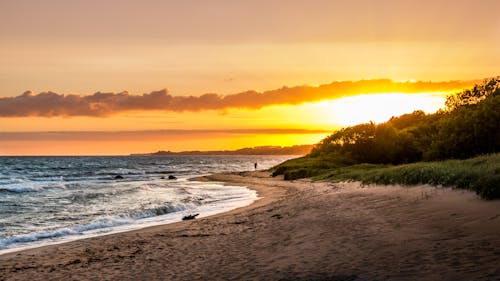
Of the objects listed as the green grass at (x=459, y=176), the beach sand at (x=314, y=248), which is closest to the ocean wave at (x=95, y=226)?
the beach sand at (x=314, y=248)

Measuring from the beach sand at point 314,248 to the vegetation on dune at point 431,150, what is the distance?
7.01ft

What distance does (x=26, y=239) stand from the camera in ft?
79.3

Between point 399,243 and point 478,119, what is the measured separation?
36434 mm

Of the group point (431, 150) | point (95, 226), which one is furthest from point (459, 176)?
point (431, 150)

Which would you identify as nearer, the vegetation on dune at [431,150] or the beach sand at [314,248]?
the beach sand at [314,248]

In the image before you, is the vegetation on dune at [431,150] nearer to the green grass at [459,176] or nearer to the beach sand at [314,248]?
the green grass at [459,176]

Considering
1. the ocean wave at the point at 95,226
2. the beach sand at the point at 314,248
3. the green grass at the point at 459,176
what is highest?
the green grass at the point at 459,176

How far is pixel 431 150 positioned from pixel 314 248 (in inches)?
1590

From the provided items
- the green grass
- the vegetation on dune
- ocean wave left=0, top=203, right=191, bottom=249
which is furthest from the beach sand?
ocean wave left=0, top=203, right=191, bottom=249

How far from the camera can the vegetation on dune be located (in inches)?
964

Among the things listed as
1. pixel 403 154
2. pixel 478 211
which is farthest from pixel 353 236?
pixel 403 154

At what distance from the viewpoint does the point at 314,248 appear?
1510 centimetres

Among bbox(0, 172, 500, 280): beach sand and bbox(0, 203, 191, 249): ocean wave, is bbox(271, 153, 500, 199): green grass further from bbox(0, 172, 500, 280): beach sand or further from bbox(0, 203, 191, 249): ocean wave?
bbox(0, 203, 191, 249): ocean wave

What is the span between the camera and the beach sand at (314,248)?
12.1 metres
